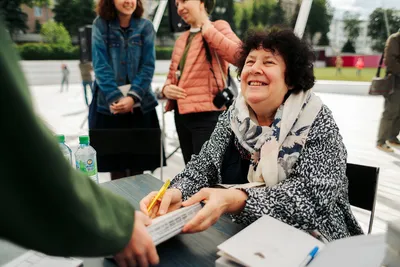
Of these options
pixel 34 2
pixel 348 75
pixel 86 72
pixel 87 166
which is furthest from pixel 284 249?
pixel 348 75

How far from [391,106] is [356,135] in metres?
0.84

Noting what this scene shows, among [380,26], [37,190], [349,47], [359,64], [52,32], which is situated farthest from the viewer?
[359,64]

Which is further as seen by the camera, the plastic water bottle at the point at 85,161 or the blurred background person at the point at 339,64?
the blurred background person at the point at 339,64

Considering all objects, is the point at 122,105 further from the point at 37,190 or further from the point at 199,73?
the point at 37,190

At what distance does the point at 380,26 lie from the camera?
150 inches

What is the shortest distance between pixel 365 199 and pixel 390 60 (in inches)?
116

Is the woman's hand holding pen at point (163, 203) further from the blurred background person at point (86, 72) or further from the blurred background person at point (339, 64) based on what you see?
the blurred background person at point (339, 64)

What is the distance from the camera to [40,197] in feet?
1.28

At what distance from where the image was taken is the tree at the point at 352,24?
168 inches

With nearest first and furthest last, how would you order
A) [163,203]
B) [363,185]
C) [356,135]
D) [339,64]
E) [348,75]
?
[163,203] → [363,185] → [356,135] → [339,64] → [348,75]

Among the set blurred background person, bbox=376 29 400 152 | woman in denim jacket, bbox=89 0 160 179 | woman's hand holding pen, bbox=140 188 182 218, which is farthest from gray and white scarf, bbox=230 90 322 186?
blurred background person, bbox=376 29 400 152

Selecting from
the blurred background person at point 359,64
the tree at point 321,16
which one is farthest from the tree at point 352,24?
the blurred background person at point 359,64

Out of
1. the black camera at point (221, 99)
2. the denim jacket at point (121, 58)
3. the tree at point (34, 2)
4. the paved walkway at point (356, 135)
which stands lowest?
the paved walkway at point (356, 135)

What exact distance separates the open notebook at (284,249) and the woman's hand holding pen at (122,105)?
4.78 ft
